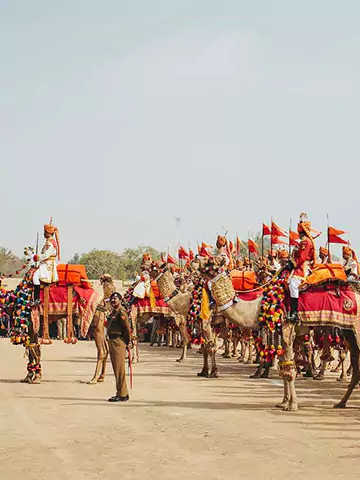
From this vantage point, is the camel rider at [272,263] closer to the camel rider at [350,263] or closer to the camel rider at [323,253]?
the camel rider at [323,253]

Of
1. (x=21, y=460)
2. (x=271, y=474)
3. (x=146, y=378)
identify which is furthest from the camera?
(x=146, y=378)

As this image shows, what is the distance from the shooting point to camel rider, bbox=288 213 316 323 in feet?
42.7

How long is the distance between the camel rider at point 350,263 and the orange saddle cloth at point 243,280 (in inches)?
81.3

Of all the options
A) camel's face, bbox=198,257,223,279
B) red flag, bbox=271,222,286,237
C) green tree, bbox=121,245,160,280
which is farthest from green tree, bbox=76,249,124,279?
camel's face, bbox=198,257,223,279

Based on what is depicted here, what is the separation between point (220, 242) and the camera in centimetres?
1711

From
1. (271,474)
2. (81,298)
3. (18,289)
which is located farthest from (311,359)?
(271,474)

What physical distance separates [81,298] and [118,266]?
88.3 m

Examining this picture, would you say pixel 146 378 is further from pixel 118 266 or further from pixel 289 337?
pixel 118 266

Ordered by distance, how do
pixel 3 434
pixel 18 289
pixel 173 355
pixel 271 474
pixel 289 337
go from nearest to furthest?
1. pixel 271 474
2. pixel 3 434
3. pixel 289 337
4. pixel 18 289
5. pixel 173 355

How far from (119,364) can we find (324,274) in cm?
388

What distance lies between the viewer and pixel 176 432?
10648mm

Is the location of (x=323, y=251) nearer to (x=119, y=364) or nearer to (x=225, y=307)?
(x=225, y=307)

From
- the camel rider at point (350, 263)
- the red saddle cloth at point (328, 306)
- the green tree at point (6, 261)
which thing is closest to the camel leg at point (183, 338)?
the camel rider at point (350, 263)

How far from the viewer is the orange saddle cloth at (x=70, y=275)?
55.5 feet
